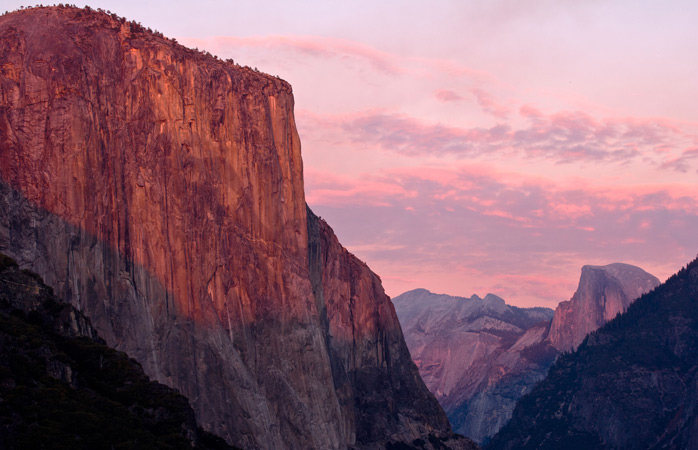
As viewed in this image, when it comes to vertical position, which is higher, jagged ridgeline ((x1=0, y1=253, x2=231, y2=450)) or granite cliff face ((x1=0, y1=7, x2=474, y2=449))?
granite cliff face ((x1=0, y1=7, x2=474, y2=449))

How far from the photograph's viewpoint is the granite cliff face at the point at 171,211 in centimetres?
12319

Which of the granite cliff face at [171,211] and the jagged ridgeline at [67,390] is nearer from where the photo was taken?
the jagged ridgeline at [67,390]

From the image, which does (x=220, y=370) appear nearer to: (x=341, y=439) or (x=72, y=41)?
(x=341, y=439)

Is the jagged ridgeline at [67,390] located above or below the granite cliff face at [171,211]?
below

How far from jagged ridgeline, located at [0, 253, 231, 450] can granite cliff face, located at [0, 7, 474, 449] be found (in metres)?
21.2

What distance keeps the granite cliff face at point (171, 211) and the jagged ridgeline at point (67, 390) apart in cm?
2120

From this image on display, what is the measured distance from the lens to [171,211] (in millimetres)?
133750

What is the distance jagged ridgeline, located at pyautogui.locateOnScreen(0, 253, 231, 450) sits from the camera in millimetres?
79562

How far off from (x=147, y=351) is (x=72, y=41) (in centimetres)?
3588

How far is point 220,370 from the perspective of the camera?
13262cm

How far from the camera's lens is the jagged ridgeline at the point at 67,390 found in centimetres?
7956

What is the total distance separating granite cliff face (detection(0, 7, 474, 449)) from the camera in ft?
404

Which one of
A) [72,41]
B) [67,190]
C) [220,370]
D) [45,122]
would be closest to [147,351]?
[220,370]

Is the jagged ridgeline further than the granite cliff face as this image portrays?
No
